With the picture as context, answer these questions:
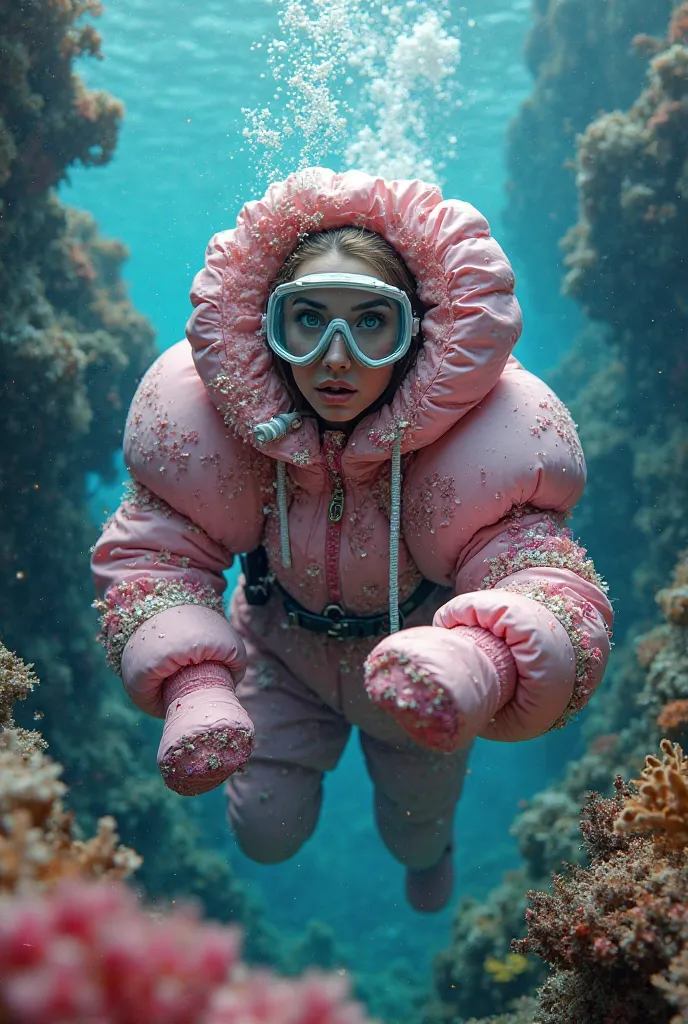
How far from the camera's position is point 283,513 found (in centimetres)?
285

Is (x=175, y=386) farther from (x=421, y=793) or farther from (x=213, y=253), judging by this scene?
(x=421, y=793)

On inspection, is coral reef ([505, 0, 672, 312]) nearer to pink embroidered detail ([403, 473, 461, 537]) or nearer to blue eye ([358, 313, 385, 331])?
blue eye ([358, 313, 385, 331])

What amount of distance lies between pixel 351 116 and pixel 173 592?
571 cm

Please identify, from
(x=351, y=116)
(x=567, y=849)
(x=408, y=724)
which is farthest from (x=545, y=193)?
(x=408, y=724)

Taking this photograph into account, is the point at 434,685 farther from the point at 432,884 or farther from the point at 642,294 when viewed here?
the point at 642,294

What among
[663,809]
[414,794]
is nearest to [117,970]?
[663,809]

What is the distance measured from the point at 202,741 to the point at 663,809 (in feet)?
4.22

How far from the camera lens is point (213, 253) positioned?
2771 millimetres

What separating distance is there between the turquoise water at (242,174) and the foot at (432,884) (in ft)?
18.6

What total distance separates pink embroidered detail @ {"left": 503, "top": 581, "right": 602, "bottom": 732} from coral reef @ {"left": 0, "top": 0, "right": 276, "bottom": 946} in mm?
2569

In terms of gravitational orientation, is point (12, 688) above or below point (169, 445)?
below

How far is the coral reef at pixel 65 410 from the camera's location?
15.1ft

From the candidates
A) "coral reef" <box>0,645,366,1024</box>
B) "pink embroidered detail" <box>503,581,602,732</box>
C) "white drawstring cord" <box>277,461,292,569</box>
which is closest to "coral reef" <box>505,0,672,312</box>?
"white drawstring cord" <box>277,461,292,569</box>

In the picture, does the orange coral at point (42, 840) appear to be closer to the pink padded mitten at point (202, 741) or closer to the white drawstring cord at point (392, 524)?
the pink padded mitten at point (202, 741)
